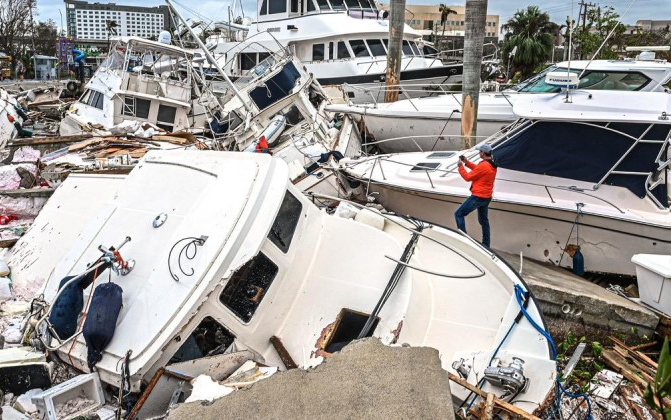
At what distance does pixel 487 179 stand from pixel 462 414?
3811 millimetres

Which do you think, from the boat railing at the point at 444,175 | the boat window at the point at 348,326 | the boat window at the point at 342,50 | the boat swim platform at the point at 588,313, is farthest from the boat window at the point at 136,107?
the boat window at the point at 348,326

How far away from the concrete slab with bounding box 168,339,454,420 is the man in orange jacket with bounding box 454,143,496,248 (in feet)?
12.6

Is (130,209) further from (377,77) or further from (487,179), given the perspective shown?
(377,77)

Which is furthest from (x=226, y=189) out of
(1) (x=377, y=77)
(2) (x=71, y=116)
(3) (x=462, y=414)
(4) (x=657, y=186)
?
(1) (x=377, y=77)

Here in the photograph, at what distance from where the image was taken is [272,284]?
4.66m

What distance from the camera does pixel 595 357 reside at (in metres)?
6.20

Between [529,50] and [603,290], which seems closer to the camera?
[603,290]

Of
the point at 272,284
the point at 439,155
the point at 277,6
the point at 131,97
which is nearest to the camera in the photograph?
the point at 272,284

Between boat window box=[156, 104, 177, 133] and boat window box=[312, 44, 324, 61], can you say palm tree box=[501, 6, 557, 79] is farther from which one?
boat window box=[156, 104, 177, 133]

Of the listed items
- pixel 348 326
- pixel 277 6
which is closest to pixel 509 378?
pixel 348 326

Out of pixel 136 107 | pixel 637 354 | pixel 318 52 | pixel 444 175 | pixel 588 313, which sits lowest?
pixel 637 354

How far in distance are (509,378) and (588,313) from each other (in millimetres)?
2571

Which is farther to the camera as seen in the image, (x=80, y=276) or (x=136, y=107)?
(x=136, y=107)

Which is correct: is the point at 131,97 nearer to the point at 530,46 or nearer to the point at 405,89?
the point at 405,89
